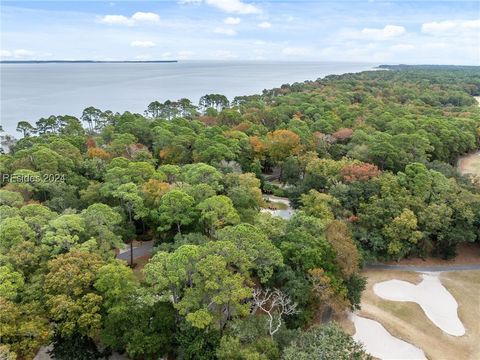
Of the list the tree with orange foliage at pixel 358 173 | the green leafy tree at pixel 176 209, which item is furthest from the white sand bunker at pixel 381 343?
the tree with orange foliage at pixel 358 173

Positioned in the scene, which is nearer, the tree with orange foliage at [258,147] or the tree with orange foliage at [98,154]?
the tree with orange foliage at [98,154]

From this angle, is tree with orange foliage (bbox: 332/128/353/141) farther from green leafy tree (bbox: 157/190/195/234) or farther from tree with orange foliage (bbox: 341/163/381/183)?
green leafy tree (bbox: 157/190/195/234)

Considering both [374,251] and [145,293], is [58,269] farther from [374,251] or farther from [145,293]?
[374,251]

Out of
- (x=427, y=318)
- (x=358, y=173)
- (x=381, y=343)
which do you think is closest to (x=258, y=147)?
(x=358, y=173)

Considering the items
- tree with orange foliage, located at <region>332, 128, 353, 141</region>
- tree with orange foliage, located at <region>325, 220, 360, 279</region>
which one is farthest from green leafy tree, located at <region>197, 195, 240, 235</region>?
tree with orange foliage, located at <region>332, 128, 353, 141</region>

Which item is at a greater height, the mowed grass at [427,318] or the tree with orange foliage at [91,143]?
the tree with orange foliage at [91,143]

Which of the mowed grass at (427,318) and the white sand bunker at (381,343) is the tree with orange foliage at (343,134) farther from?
the white sand bunker at (381,343)
